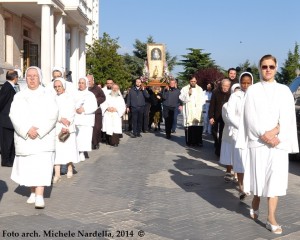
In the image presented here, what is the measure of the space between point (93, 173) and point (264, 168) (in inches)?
196

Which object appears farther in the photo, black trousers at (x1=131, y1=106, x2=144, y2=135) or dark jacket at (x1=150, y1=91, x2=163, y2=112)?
dark jacket at (x1=150, y1=91, x2=163, y2=112)

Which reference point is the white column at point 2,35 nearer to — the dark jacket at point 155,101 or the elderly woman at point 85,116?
the dark jacket at point 155,101

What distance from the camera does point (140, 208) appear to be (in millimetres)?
7094

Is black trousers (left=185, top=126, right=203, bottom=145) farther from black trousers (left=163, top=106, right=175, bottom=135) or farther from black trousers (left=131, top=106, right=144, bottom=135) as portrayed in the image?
black trousers (left=131, top=106, right=144, bottom=135)

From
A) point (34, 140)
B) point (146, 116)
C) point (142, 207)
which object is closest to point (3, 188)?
point (34, 140)

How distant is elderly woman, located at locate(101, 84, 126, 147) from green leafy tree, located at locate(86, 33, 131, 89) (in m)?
16.6

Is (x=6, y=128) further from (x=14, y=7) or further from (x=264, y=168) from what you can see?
(x=14, y=7)

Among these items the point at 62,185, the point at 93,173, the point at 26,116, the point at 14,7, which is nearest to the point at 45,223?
the point at 26,116

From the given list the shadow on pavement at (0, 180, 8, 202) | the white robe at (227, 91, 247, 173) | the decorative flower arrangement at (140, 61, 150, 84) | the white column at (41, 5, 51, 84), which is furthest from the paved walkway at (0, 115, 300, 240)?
the white column at (41, 5, 51, 84)

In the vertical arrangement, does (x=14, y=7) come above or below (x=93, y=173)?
above

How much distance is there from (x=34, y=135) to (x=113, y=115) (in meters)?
8.78

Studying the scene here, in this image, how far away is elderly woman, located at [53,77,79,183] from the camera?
29.3 feet

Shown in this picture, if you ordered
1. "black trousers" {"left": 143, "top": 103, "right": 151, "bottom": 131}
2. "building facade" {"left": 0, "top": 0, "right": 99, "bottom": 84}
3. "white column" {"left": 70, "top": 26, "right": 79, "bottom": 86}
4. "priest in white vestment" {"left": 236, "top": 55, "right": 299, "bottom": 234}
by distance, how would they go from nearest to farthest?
"priest in white vestment" {"left": 236, "top": 55, "right": 299, "bottom": 234}, "black trousers" {"left": 143, "top": 103, "right": 151, "bottom": 131}, "building facade" {"left": 0, "top": 0, "right": 99, "bottom": 84}, "white column" {"left": 70, "top": 26, "right": 79, "bottom": 86}

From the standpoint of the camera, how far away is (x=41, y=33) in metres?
26.8
